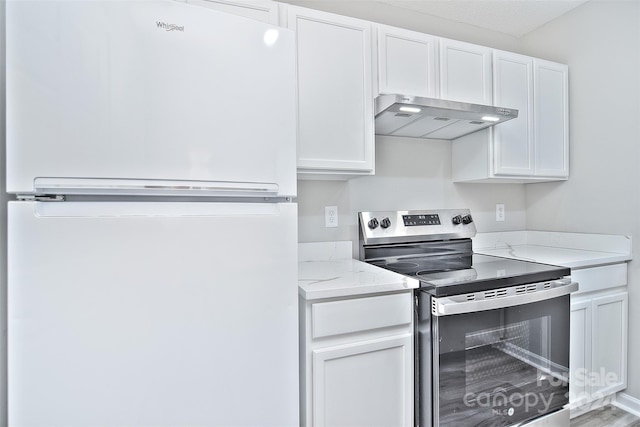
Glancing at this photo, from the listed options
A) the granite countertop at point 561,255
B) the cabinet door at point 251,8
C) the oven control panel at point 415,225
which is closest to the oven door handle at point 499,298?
the granite countertop at point 561,255

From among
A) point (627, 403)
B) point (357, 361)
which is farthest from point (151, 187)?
point (627, 403)

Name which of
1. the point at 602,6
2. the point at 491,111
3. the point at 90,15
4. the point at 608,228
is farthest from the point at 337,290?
the point at 602,6

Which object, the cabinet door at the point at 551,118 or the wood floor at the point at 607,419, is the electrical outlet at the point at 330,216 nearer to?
the cabinet door at the point at 551,118

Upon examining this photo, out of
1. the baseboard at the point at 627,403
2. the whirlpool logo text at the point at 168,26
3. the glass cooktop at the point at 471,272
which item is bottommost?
the baseboard at the point at 627,403

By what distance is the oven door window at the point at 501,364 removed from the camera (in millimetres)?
1338

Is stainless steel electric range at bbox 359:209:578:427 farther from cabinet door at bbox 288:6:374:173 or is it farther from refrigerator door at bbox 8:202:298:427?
cabinet door at bbox 288:6:374:173

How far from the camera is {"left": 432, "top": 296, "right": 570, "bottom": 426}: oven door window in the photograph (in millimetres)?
1338

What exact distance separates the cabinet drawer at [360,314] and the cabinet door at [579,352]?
1.13 meters

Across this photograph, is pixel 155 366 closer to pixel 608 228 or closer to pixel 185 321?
pixel 185 321

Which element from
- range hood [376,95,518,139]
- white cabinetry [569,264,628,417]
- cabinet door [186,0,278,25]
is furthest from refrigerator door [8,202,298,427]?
white cabinetry [569,264,628,417]

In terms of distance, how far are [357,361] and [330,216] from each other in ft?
2.91

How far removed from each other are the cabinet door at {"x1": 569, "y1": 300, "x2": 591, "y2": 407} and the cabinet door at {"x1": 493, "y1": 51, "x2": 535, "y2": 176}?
0.86 meters

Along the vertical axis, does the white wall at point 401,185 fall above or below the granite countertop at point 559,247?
above

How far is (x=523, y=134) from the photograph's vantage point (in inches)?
83.4
